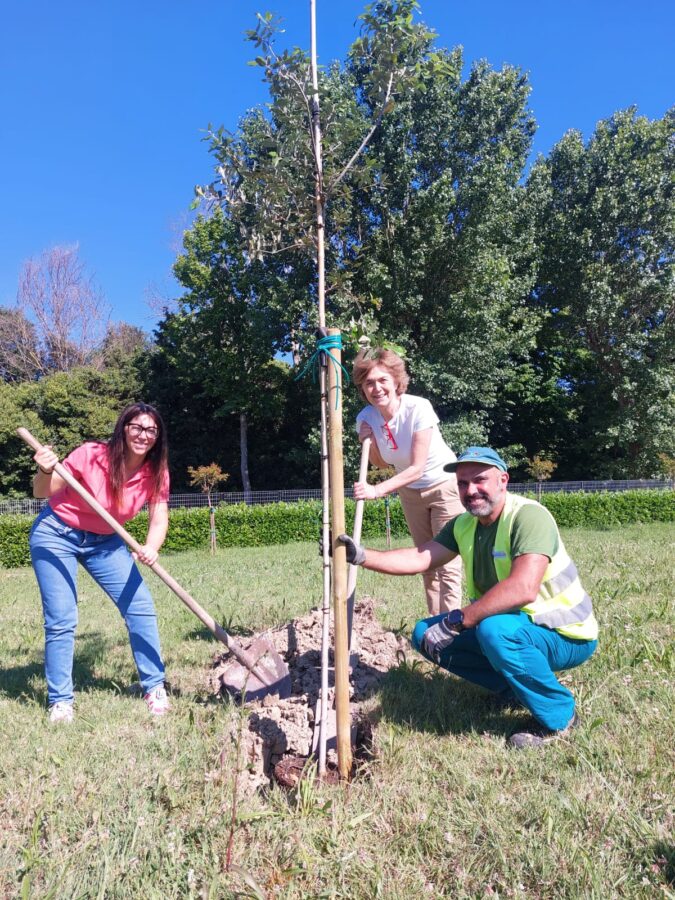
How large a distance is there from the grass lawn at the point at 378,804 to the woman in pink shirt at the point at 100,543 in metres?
0.23

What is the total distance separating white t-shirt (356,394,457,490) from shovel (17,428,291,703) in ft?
4.30

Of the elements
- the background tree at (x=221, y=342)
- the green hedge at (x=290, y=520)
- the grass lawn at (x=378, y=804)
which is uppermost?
the background tree at (x=221, y=342)

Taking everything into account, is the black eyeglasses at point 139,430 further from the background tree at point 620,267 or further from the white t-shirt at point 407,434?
the background tree at point 620,267

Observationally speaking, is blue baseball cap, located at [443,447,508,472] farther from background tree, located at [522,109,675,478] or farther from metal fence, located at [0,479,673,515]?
background tree, located at [522,109,675,478]

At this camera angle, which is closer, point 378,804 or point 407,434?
point 378,804

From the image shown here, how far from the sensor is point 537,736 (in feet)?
9.07

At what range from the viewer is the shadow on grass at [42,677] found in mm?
3727

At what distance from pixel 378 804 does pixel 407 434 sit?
1.90 m

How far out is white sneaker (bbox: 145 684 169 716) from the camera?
325 centimetres

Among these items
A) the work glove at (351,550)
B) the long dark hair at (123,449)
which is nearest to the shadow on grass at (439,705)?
the work glove at (351,550)

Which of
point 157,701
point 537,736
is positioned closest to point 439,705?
point 537,736

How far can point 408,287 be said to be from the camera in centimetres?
1841

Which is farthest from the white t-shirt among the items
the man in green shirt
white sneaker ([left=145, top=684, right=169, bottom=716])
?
white sneaker ([left=145, top=684, right=169, bottom=716])

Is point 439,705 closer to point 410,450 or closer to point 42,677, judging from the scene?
point 410,450
